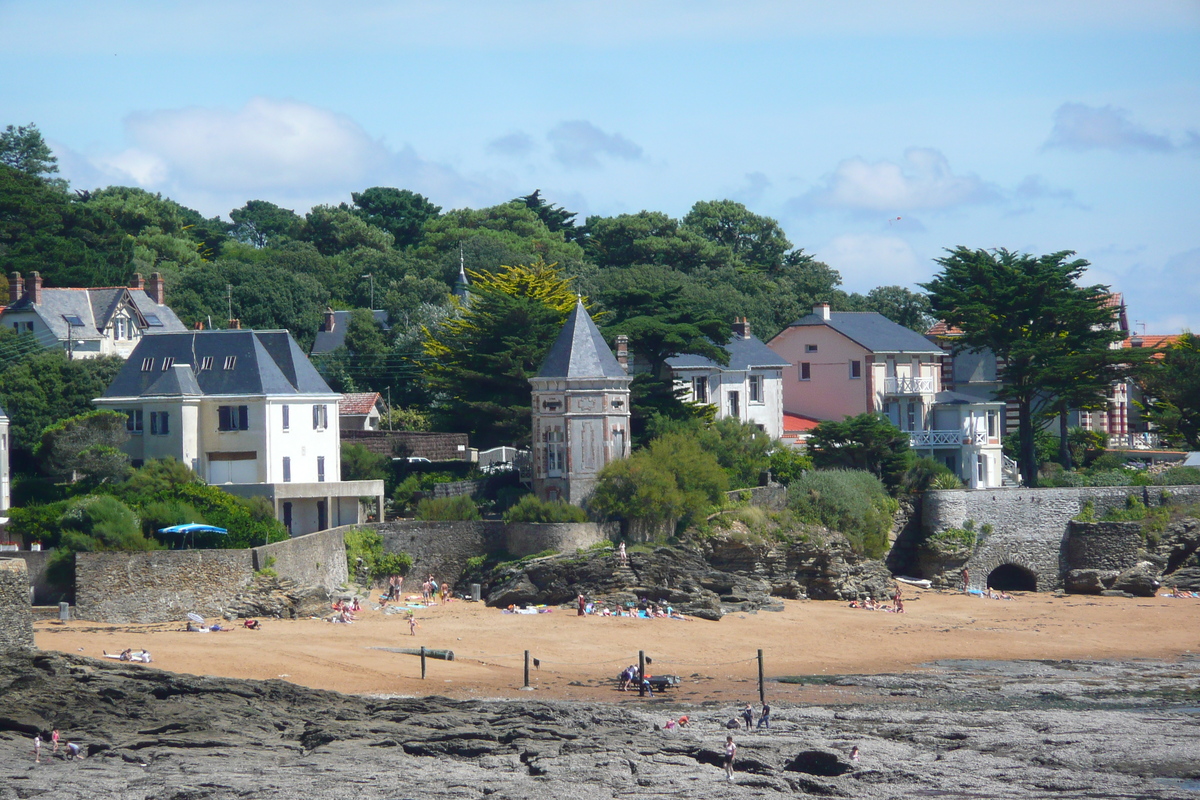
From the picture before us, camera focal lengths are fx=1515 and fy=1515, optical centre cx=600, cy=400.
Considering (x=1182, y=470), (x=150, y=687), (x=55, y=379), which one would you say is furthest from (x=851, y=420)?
(x=150, y=687)

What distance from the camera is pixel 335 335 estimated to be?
75.6m

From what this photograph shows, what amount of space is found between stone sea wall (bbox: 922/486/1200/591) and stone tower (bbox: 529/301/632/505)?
14.4m

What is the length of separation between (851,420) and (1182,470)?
1492cm

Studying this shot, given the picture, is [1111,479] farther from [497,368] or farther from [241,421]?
[241,421]

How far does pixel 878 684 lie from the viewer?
38.4 metres

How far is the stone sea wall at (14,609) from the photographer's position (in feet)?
105

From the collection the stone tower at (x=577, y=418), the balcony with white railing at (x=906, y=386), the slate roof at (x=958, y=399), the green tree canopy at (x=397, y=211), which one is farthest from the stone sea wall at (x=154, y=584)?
the green tree canopy at (x=397, y=211)

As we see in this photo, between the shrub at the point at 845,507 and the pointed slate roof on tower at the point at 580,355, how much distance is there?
8.33m

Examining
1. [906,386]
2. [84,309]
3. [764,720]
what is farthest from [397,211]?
[764,720]

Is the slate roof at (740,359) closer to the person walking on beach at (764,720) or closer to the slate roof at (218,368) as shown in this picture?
the slate roof at (218,368)

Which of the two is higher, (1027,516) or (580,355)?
(580,355)

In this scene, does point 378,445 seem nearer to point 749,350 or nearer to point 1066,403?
point 749,350

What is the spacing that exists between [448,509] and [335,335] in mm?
28752

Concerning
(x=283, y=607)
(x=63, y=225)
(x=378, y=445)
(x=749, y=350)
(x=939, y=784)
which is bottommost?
(x=939, y=784)
